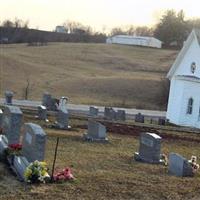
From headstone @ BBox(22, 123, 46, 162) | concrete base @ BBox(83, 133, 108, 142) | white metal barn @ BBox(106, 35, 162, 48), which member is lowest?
concrete base @ BBox(83, 133, 108, 142)

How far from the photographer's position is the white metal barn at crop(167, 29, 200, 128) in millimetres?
38906

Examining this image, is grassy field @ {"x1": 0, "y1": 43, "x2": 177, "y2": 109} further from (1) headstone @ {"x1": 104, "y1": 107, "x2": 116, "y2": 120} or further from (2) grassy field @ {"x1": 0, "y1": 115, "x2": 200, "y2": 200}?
(2) grassy field @ {"x1": 0, "y1": 115, "x2": 200, "y2": 200}

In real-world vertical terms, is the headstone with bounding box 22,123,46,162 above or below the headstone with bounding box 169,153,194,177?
above

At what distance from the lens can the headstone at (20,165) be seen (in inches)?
502

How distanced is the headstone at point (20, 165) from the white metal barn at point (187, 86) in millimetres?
26182

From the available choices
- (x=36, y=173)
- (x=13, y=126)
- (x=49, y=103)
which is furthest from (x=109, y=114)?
(x=36, y=173)

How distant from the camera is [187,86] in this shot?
3969 cm

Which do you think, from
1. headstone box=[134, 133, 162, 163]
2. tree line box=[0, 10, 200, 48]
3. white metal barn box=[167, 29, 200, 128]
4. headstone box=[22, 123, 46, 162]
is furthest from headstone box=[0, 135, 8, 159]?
tree line box=[0, 10, 200, 48]

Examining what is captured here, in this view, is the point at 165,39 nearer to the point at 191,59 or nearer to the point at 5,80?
the point at 5,80

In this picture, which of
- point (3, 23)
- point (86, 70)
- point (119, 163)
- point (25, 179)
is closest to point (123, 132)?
point (119, 163)

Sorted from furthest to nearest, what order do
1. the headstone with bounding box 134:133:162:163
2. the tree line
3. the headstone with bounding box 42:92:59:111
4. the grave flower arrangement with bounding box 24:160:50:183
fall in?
the tree line < the headstone with bounding box 42:92:59:111 < the headstone with bounding box 134:133:162:163 < the grave flower arrangement with bounding box 24:160:50:183

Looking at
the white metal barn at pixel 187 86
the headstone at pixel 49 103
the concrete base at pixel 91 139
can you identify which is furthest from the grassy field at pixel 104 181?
the white metal barn at pixel 187 86

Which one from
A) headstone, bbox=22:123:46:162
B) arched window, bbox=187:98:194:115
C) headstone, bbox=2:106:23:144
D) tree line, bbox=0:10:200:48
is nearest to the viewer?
headstone, bbox=22:123:46:162

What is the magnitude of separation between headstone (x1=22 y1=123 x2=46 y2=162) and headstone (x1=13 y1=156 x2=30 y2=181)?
18 cm
